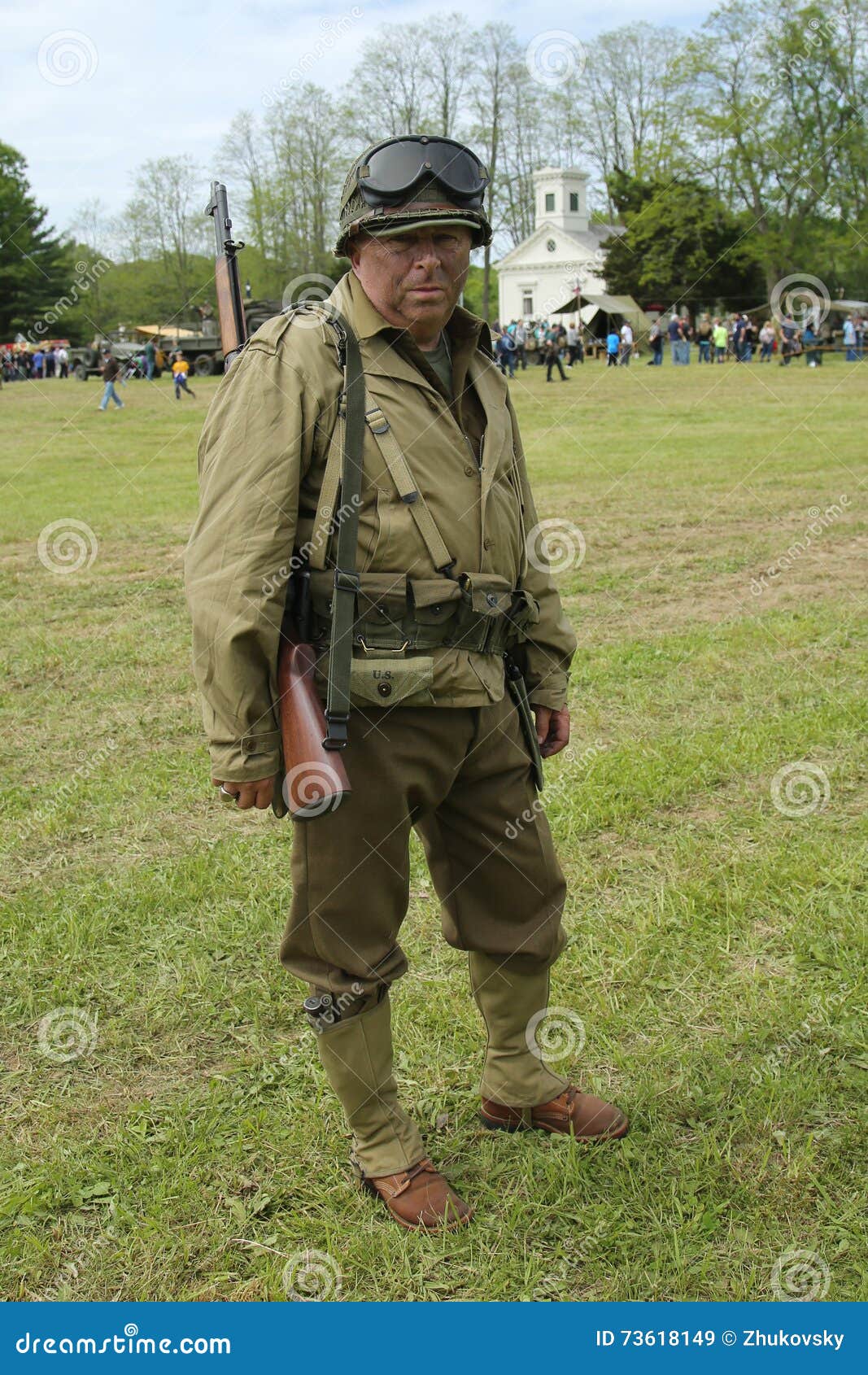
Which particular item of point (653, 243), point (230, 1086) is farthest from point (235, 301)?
point (653, 243)

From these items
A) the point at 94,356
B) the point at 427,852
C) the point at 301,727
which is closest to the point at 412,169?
the point at 301,727

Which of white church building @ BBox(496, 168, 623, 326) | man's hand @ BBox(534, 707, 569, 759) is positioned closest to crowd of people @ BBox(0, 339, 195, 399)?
white church building @ BBox(496, 168, 623, 326)

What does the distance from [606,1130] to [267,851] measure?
1873 millimetres

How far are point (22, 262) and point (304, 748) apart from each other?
50333mm

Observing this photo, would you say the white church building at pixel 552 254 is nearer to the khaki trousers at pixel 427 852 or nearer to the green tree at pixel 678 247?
the green tree at pixel 678 247

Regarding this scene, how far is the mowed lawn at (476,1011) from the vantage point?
2.56m

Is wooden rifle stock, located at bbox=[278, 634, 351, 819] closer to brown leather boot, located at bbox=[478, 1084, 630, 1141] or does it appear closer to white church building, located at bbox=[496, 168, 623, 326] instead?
brown leather boot, located at bbox=[478, 1084, 630, 1141]

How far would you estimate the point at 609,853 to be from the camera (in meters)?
4.26

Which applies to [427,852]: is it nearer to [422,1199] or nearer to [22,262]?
[422,1199]

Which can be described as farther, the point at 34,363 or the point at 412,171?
the point at 34,363

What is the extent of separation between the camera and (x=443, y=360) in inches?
101

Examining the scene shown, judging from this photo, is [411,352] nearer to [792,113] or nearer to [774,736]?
[774,736]

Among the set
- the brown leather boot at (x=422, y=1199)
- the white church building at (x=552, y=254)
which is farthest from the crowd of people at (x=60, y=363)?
the brown leather boot at (x=422, y=1199)

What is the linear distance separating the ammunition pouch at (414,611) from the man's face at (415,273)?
0.53 m
